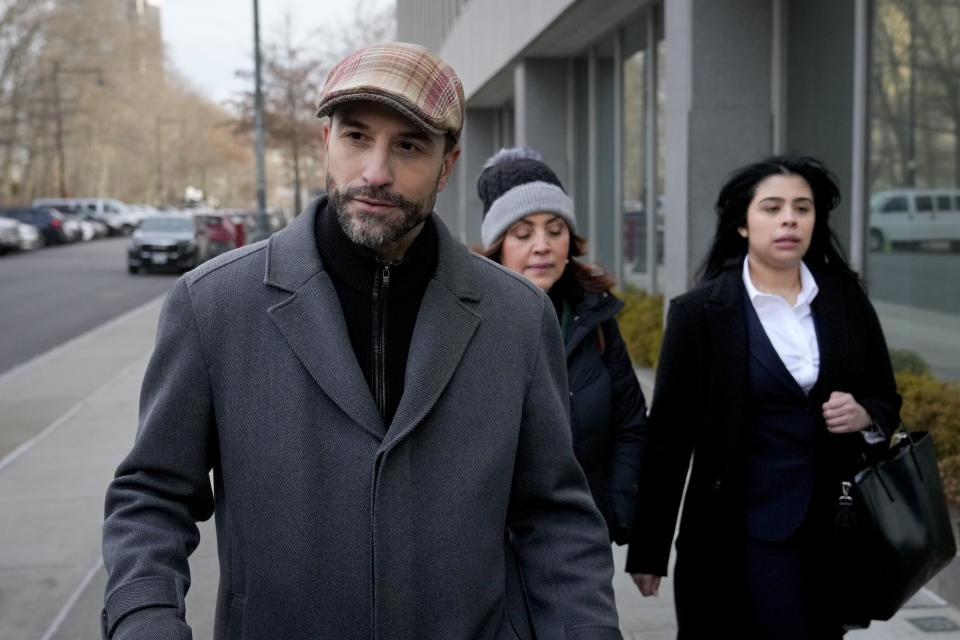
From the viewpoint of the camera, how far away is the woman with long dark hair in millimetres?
3438

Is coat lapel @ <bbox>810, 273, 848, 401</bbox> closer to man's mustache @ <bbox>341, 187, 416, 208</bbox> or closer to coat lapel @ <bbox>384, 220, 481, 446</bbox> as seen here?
coat lapel @ <bbox>384, 220, 481, 446</bbox>

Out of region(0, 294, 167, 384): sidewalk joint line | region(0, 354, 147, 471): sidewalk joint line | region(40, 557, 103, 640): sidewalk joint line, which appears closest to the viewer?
region(40, 557, 103, 640): sidewalk joint line

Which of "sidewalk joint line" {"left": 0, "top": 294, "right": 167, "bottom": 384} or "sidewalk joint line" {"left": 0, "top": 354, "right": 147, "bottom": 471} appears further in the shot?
"sidewalk joint line" {"left": 0, "top": 294, "right": 167, "bottom": 384}

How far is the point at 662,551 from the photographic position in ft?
12.1

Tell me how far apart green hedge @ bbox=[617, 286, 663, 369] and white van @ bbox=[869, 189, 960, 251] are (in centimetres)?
344

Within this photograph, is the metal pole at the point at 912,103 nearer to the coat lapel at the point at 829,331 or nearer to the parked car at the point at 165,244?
the coat lapel at the point at 829,331

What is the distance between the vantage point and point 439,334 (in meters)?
2.11

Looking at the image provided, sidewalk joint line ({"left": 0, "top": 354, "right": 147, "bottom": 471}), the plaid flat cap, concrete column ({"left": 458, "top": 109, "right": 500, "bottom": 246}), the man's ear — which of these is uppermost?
concrete column ({"left": 458, "top": 109, "right": 500, "bottom": 246})

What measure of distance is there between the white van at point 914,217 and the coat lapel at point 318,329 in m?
5.83

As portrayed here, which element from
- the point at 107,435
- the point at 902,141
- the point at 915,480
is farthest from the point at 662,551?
the point at 107,435

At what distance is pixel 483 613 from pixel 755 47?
7743mm

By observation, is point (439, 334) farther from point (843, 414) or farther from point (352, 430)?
point (843, 414)

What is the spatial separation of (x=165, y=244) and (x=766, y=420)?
3026cm

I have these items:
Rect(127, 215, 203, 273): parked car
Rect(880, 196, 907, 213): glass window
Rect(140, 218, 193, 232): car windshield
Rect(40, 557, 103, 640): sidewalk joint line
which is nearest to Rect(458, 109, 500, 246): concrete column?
Rect(127, 215, 203, 273): parked car
